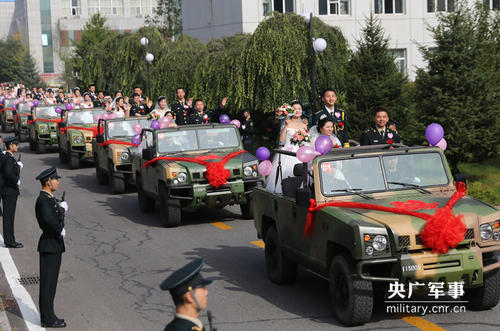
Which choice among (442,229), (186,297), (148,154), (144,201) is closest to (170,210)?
(148,154)

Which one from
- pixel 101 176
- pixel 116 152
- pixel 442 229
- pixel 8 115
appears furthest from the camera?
pixel 8 115

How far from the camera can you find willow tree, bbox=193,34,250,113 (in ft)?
85.5

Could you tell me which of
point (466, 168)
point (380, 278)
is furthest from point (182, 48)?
point (380, 278)

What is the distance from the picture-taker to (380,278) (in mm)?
7578

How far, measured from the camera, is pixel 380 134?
458 inches

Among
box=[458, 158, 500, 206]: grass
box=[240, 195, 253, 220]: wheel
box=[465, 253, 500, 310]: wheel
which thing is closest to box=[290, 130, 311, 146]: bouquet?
box=[240, 195, 253, 220]: wheel

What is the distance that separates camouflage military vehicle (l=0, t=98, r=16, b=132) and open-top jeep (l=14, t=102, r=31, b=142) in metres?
2.72

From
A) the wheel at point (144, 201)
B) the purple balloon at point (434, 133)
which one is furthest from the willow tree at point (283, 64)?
the purple balloon at point (434, 133)

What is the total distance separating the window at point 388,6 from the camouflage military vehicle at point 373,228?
112ft

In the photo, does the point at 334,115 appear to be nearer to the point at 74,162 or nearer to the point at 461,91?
the point at 461,91

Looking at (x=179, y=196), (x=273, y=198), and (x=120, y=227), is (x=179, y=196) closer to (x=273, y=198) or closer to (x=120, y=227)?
(x=120, y=227)

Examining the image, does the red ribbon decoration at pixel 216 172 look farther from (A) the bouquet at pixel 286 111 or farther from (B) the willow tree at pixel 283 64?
(B) the willow tree at pixel 283 64

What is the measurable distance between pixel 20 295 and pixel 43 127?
67.3 feet

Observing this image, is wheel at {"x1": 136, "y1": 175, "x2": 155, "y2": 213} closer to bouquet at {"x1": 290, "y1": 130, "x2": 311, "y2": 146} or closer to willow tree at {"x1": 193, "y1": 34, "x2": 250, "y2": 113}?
bouquet at {"x1": 290, "y1": 130, "x2": 311, "y2": 146}
